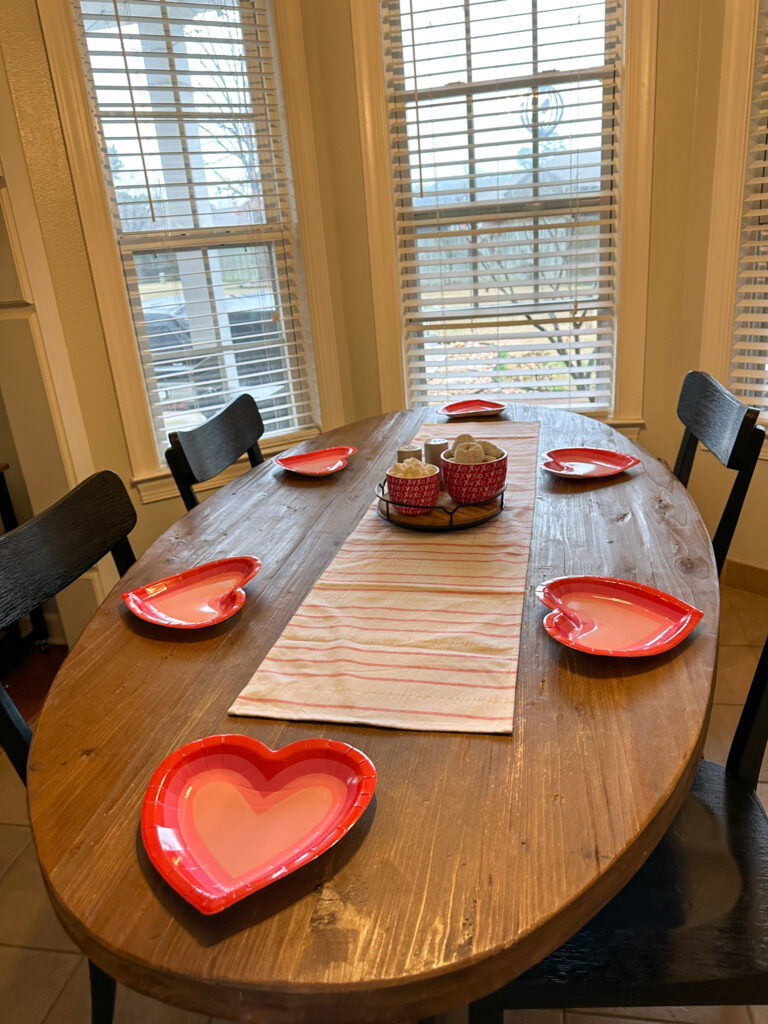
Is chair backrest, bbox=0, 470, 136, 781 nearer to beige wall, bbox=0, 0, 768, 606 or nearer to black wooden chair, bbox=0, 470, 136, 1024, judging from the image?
black wooden chair, bbox=0, 470, 136, 1024

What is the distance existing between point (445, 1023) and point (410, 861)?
2.68 feet

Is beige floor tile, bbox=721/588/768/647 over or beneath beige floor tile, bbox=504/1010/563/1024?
over

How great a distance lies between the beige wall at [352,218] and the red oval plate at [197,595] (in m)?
1.43

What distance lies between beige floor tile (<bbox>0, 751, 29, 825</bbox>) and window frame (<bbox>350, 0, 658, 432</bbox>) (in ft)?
6.10

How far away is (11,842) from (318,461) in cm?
125

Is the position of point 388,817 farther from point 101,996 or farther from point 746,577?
point 746,577

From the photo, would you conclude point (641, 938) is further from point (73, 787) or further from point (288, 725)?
point (73, 787)

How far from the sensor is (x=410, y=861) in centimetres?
66

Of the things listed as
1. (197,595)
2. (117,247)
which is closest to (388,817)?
(197,595)

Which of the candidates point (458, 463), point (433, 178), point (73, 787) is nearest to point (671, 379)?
point (433, 178)

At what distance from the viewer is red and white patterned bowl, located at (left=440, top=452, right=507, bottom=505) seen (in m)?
1.40

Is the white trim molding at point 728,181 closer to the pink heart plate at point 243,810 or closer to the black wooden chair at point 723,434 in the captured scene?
the black wooden chair at point 723,434

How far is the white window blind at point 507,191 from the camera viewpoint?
8.05 feet

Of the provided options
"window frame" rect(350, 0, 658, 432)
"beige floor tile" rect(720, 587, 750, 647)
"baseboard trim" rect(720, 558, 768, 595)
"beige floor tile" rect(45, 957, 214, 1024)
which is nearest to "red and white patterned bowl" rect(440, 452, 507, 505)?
"beige floor tile" rect(45, 957, 214, 1024)
